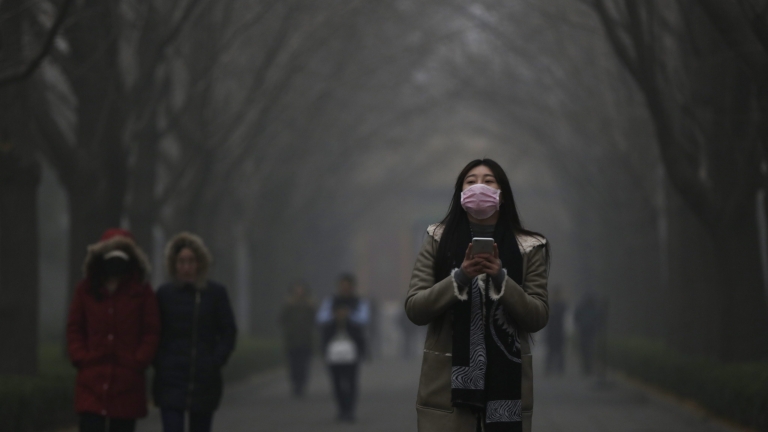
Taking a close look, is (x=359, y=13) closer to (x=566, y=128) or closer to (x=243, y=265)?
(x=566, y=128)

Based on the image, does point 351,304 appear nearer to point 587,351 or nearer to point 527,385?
point 527,385

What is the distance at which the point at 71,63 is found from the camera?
1714 cm

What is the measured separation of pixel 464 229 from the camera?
19.2ft

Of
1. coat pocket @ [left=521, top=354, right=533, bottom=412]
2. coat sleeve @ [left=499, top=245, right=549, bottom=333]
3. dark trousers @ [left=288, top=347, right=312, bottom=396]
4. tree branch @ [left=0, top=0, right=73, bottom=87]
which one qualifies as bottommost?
dark trousers @ [left=288, top=347, right=312, bottom=396]

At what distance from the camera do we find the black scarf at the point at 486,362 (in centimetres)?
570

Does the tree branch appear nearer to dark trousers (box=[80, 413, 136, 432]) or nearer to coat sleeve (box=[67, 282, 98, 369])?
coat sleeve (box=[67, 282, 98, 369])

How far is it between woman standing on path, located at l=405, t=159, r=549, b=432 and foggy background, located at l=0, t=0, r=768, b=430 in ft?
15.9

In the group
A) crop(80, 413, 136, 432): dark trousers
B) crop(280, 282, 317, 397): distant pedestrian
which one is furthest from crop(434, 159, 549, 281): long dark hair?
crop(280, 282, 317, 397): distant pedestrian

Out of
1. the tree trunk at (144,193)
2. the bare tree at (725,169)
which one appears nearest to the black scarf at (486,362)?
the bare tree at (725,169)

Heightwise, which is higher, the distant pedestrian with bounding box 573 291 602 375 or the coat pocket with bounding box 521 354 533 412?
the coat pocket with bounding box 521 354 533 412

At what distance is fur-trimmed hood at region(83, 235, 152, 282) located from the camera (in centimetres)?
897

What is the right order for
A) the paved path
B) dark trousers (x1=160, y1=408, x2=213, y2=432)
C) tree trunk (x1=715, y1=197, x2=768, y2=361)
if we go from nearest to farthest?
dark trousers (x1=160, y1=408, x2=213, y2=432)
the paved path
tree trunk (x1=715, y1=197, x2=768, y2=361)

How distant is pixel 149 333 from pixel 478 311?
147 inches

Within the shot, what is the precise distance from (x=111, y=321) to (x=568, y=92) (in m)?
25.1
